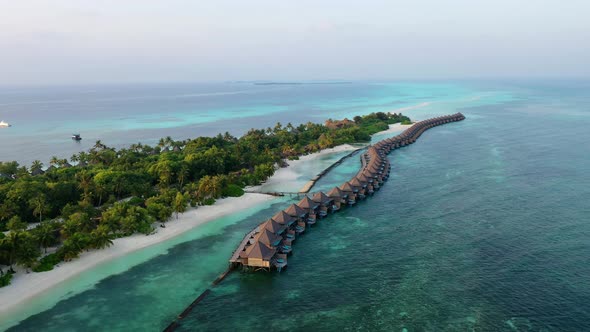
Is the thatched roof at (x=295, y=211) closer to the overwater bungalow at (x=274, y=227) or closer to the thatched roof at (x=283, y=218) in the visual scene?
the thatched roof at (x=283, y=218)

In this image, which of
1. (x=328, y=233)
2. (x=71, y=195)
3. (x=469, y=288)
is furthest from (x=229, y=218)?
(x=469, y=288)

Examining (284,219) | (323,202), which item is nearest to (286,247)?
(284,219)

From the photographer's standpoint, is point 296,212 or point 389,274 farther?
point 296,212

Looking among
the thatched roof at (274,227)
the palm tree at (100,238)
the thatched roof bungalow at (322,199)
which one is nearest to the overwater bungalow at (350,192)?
the thatched roof bungalow at (322,199)

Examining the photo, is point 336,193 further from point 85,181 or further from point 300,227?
point 85,181

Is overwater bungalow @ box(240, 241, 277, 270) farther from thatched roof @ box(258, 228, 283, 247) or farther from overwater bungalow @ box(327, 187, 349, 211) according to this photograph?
overwater bungalow @ box(327, 187, 349, 211)
